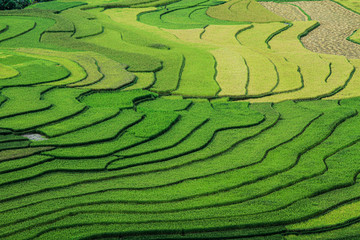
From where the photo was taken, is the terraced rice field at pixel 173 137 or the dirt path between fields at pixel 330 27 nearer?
the terraced rice field at pixel 173 137

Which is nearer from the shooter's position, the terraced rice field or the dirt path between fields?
the terraced rice field

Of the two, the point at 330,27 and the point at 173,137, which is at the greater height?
the point at 173,137

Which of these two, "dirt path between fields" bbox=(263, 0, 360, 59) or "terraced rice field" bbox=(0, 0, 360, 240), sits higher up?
"terraced rice field" bbox=(0, 0, 360, 240)

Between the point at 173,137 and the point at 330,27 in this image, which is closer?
the point at 173,137

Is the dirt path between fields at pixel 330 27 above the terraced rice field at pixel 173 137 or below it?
below
